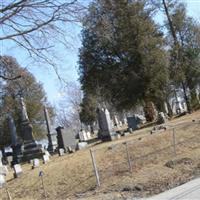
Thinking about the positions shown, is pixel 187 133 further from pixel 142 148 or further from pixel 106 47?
pixel 106 47

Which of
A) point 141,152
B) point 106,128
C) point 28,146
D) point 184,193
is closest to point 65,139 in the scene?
point 28,146

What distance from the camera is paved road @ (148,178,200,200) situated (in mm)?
10903

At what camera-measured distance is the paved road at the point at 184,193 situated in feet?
35.8

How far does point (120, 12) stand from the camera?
40.3 meters

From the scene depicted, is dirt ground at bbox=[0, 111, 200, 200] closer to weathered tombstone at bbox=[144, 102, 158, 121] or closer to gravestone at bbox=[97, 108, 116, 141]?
gravestone at bbox=[97, 108, 116, 141]

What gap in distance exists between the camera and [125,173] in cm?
1689

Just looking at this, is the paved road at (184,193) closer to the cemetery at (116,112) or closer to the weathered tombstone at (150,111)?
the cemetery at (116,112)

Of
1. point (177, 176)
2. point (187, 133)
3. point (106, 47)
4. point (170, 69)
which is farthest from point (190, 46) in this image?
point (177, 176)

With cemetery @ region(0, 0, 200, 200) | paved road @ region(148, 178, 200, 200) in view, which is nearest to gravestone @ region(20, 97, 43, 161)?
cemetery @ region(0, 0, 200, 200)

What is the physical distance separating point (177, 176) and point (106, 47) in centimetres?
2785

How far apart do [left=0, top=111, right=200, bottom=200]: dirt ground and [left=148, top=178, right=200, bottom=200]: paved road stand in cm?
75

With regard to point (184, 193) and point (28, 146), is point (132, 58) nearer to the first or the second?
point (28, 146)

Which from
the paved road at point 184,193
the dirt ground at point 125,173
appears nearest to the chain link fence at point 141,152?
the dirt ground at point 125,173

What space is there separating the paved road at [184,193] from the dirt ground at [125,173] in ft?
2.47
